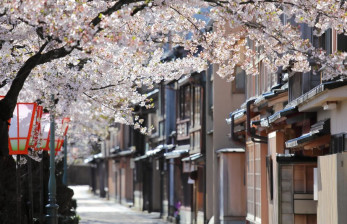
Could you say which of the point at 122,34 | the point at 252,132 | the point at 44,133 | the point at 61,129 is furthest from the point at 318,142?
the point at 61,129

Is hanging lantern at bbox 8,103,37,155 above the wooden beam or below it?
above

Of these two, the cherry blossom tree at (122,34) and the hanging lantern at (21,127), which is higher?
the cherry blossom tree at (122,34)

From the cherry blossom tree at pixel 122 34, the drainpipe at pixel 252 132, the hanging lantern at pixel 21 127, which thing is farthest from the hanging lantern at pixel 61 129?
the cherry blossom tree at pixel 122 34

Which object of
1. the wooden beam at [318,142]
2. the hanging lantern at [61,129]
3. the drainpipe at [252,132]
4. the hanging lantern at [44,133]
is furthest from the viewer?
the hanging lantern at [61,129]

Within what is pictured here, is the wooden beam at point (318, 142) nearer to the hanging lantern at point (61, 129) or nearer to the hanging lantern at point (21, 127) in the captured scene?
the hanging lantern at point (21, 127)

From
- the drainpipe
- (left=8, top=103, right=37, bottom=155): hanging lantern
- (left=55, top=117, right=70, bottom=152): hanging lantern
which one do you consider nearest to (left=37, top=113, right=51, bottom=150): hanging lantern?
(left=55, top=117, right=70, bottom=152): hanging lantern

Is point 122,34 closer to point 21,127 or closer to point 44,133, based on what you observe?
point 21,127

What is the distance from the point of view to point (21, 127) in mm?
19188

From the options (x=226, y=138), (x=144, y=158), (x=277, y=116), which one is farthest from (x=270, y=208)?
(x=144, y=158)

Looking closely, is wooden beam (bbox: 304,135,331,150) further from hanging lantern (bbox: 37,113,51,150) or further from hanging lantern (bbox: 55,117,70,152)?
hanging lantern (bbox: 55,117,70,152)

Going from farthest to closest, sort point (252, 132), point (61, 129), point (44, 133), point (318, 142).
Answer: point (61, 129)
point (252, 132)
point (44, 133)
point (318, 142)

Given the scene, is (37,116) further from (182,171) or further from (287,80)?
(182,171)

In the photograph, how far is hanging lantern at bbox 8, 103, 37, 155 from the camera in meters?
18.9

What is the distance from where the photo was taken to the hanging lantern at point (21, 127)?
18859 millimetres
